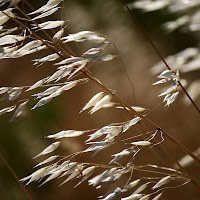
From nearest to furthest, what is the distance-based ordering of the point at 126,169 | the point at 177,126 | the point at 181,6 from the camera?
1. the point at 126,169
2. the point at 181,6
3. the point at 177,126

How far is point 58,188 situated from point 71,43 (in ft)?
1.31

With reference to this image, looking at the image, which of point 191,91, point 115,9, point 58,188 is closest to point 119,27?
point 115,9

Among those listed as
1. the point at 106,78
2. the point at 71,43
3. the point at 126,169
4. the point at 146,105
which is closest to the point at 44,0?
the point at 71,43

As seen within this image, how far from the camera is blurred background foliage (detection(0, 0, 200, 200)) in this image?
0.95m

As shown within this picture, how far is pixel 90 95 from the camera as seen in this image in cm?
98

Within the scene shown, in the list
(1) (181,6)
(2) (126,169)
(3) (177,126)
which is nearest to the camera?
(2) (126,169)

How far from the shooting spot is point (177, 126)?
3.12 ft

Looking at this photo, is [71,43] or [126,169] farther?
[71,43]

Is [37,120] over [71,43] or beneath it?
beneath

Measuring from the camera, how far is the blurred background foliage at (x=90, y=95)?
952mm

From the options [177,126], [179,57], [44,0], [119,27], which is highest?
[44,0]

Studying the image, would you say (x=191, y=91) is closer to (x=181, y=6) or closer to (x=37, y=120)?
(x=181, y=6)

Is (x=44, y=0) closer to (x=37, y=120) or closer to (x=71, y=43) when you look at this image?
(x=71, y=43)

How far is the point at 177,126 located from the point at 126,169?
0.42m
